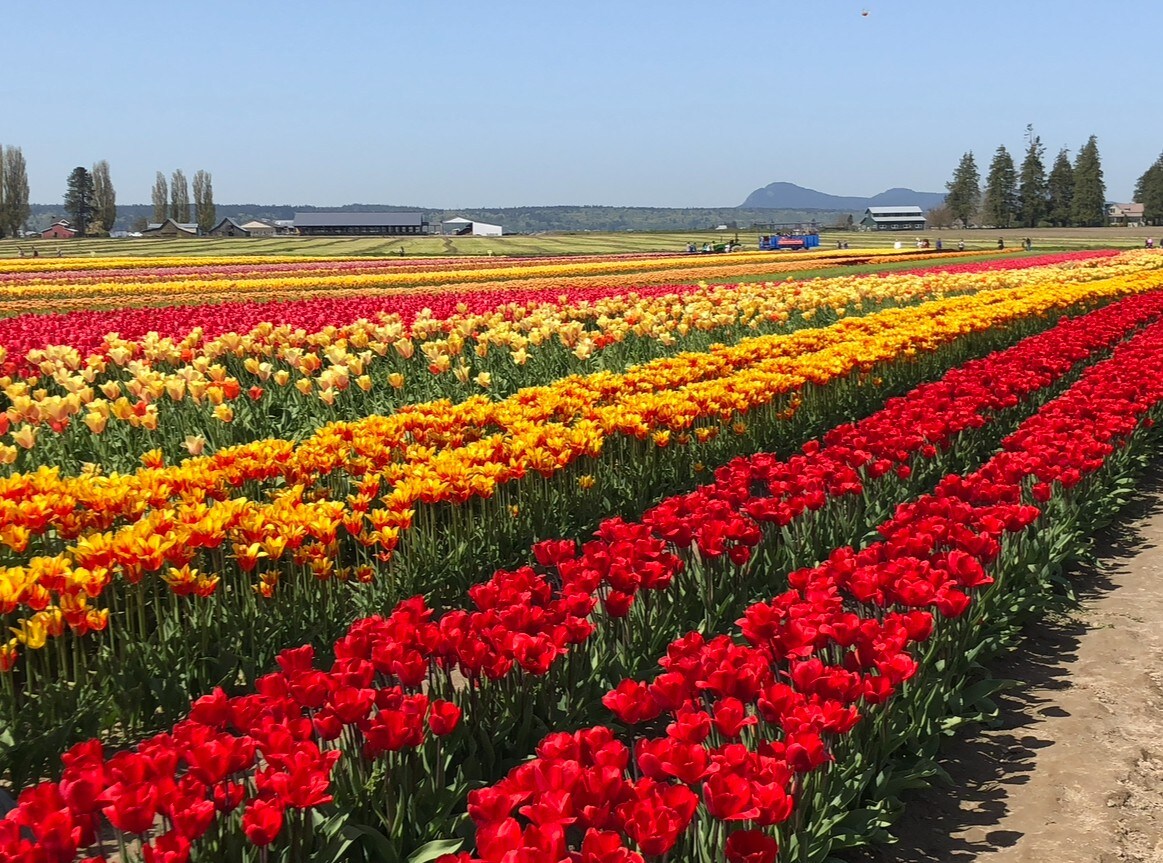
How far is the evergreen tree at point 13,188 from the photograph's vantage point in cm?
A: 11488

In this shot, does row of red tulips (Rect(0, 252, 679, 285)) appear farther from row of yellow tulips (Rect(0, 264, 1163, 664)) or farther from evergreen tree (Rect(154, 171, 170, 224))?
evergreen tree (Rect(154, 171, 170, 224))

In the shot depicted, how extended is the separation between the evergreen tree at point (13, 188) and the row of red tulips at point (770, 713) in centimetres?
12993

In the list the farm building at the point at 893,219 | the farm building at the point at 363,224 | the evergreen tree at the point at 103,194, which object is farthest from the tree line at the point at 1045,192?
the evergreen tree at the point at 103,194

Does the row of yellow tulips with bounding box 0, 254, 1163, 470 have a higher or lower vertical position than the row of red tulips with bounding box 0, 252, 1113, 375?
lower

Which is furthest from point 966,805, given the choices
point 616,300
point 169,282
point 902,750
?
point 169,282

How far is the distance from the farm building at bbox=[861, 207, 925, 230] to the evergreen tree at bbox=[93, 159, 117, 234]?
113822 mm

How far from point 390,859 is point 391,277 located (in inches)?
1451

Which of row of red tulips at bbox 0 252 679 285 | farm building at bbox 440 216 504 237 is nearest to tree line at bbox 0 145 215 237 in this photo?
farm building at bbox 440 216 504 237

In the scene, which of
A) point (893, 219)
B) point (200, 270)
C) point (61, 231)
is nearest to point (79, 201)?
point (61, 231)

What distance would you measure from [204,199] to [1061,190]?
112339 millimetres

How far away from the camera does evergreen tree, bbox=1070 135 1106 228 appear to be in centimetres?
12562

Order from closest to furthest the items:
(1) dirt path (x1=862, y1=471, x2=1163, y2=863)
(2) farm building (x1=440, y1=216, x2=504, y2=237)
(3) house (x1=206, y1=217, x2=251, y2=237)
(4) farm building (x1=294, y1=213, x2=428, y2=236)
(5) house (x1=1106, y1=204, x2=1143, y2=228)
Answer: (1) dirt path (x1=862, y1=471, x2=1163, y2=863) < (5) house (x1=1106, y1=204, x2=1143, y2=228) < (3) house (x1=206, y1=217, x2=251, y2=237) < (4) farm building (x1=294, y1=213, x2=428, y2=236) < (2) farm building (x1=440, y1=216, x2=504, y2=237)

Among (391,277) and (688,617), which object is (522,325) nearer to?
(688,617)

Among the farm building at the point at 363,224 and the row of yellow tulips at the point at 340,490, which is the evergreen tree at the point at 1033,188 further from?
the row of yellow tulips at the point at 340,490
